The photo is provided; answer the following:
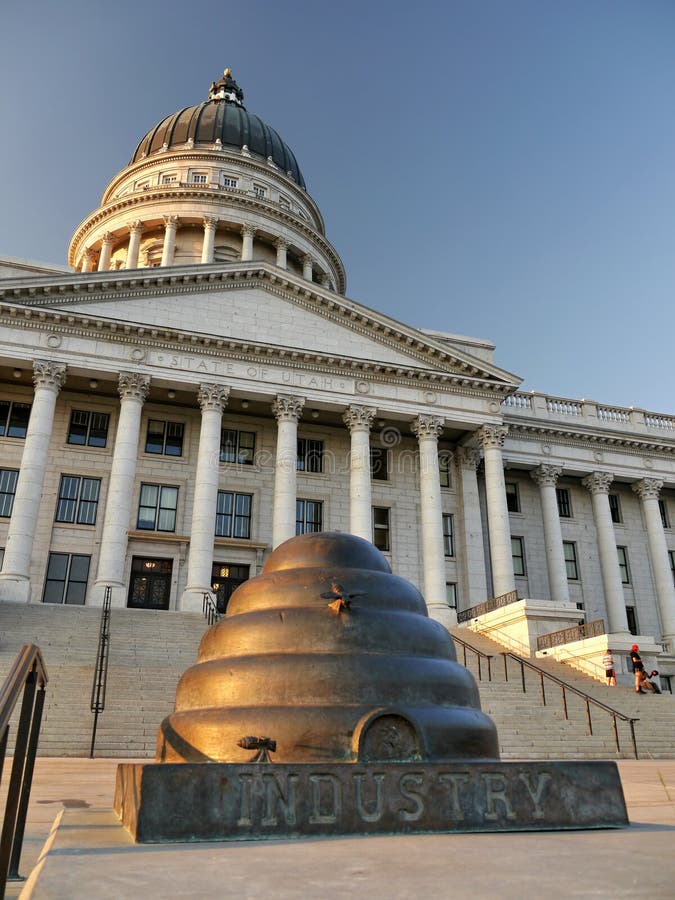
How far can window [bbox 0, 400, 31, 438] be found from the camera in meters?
32.6

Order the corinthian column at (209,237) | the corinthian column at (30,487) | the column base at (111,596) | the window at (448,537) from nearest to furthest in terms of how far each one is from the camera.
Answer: the corinthian column at (30,487)
the column base at (111,596)
the window at (448,537)
the corinthian column at (209,237)

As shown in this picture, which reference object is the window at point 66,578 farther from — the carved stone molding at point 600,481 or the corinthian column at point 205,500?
the carved stone molding at point 600,481

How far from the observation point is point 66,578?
31.0 m

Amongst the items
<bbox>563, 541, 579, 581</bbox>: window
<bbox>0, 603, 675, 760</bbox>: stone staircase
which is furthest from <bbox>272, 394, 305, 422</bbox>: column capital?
<bbox>563, 541, 579, 581</bbox>: window

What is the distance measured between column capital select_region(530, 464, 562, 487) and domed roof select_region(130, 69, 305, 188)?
121 feet

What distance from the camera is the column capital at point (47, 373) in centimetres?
2997

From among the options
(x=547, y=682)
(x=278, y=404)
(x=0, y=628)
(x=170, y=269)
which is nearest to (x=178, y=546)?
(x=278, y=404)

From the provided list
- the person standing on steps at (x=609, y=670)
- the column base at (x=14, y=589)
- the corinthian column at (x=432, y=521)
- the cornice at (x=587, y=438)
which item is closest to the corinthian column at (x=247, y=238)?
the corinthian column at (x=432, y=521)

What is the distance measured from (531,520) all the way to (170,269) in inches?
882

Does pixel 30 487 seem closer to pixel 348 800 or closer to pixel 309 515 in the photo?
pixel 309 515

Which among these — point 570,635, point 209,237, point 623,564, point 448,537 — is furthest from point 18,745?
point 209,237

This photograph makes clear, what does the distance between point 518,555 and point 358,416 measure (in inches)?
480

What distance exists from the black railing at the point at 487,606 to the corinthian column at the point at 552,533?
5.19m

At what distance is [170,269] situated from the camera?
32625 millimetres
